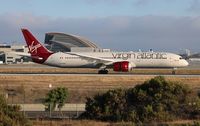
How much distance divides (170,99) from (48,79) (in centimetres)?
3235

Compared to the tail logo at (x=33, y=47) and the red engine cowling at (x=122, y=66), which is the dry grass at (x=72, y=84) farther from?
the tail logo at (x=33, y=47)

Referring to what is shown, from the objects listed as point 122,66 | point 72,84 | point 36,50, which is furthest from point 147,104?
point 36,50

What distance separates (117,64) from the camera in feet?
228

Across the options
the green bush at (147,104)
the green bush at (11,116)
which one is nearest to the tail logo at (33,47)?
the green bush at (147,104)

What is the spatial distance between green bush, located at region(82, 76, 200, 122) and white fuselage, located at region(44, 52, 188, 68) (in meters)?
41.4

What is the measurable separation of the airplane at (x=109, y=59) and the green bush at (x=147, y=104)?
39585 millimetres

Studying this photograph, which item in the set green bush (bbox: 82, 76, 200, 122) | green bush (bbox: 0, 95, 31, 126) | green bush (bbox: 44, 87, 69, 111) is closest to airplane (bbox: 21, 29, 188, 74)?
green bush (bbox: 44, 87, 69, 111)

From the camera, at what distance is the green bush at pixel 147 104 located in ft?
87.6

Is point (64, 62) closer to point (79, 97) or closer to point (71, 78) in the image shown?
point (71, 78)

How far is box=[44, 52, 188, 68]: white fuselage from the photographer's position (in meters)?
71.5

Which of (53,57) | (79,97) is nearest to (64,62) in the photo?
(53,57)

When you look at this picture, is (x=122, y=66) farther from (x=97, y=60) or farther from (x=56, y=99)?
(x=56, y=99)

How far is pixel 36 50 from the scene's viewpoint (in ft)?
246

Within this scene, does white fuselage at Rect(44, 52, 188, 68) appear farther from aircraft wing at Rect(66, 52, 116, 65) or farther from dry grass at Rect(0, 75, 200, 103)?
dry grass at Rect(0, 75, 200, 103)
